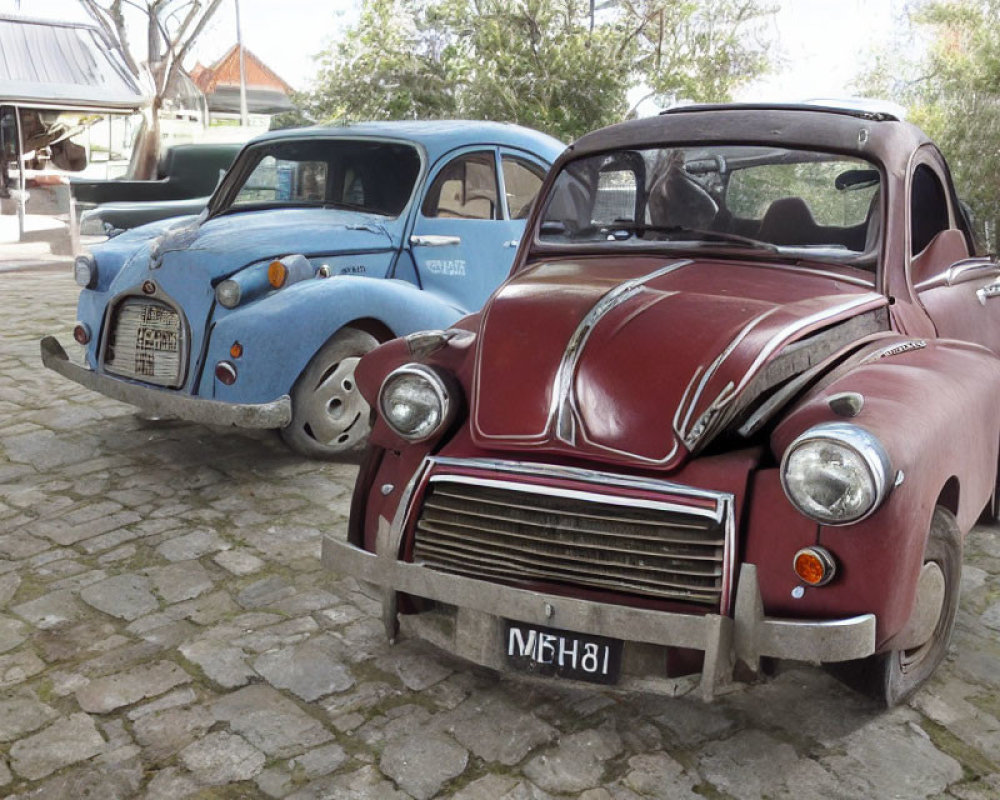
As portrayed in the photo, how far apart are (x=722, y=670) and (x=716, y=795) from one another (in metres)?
0.39

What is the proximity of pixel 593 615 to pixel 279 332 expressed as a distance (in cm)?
279

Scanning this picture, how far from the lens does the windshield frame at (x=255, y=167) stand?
5.90 m

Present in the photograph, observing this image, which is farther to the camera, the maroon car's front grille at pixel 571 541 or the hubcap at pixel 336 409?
the hubcap at pixel 336 409

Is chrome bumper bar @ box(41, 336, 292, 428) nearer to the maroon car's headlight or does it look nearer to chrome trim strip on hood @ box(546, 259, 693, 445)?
the maroon car's headlight

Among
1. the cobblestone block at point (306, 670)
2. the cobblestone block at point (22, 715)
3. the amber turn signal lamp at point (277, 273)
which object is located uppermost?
the amber turn signal lamp at point (277, 273)

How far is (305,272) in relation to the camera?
5.36 meters

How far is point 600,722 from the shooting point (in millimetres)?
3105

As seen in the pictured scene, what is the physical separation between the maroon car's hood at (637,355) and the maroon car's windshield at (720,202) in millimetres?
430

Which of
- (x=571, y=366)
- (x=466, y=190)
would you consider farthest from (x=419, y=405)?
(x=466, y=190)

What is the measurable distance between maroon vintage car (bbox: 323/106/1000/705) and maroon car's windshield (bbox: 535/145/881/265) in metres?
0.03

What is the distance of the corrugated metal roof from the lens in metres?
16.5

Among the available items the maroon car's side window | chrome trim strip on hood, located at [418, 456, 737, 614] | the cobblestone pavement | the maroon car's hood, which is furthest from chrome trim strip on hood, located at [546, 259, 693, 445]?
the maroon car's side window

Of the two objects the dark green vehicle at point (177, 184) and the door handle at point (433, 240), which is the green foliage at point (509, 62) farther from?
the door handle at point (433, 240)

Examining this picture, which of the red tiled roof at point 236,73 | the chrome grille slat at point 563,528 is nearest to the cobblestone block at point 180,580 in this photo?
the chrome grille slat at point 563,528
